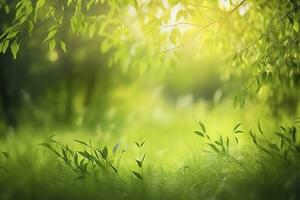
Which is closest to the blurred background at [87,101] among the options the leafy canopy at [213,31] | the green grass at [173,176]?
the leafy canopy at [213,31]

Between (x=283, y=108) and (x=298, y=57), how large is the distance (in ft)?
13.0

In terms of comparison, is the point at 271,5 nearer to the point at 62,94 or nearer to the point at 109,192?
the point at 109,192

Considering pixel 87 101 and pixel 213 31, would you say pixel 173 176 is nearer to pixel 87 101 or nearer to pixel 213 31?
pixel 213 31

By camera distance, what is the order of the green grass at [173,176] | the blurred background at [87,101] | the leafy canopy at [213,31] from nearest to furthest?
1. the green grass at [173,176]
2. the leafy canopy at [213,31]
3. the blurred background at [87,101]

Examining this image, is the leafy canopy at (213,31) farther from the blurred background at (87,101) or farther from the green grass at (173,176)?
the blurred background at (87,101)

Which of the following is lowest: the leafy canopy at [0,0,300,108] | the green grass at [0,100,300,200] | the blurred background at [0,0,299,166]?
the green grass at [0,100,300,200]

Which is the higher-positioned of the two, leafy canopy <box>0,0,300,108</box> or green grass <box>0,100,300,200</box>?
leafy canopy <box>0,0,300,108</box>

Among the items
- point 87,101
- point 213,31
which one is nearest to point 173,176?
point 213,31

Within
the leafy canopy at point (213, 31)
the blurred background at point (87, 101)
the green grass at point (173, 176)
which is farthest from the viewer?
the blurred background at point (87, 101)

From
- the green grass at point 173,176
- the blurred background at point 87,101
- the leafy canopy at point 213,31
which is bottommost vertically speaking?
the green grass at point 173,176

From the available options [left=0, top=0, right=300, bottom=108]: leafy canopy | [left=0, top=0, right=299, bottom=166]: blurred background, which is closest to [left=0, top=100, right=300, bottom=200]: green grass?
[left=0, top=0, right=300, bottom=108]: leafy canopy

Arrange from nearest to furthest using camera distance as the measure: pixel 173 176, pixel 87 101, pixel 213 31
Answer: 1. pixel 173 176
2. pixel 213 31
3. pixel 87 101

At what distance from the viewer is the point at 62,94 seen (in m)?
12.9

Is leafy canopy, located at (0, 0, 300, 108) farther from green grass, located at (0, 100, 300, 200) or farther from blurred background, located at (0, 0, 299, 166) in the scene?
blurred background, located at (0, 0, 299, 166)
